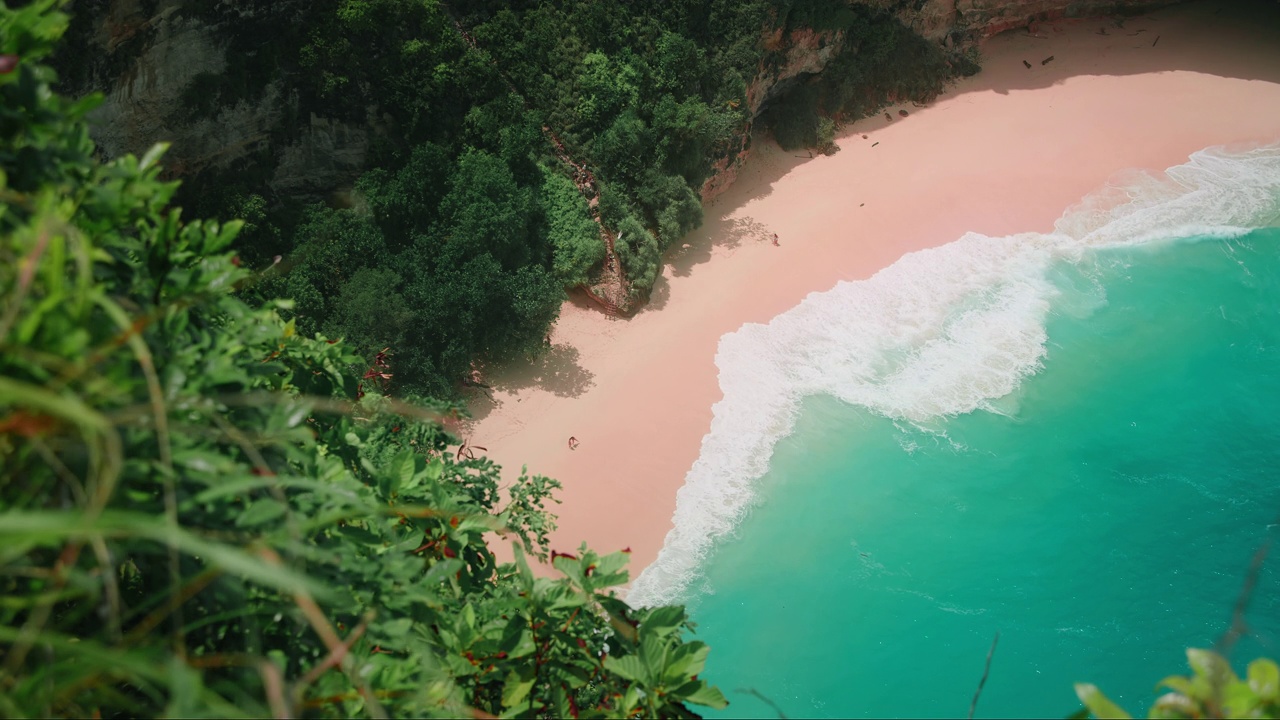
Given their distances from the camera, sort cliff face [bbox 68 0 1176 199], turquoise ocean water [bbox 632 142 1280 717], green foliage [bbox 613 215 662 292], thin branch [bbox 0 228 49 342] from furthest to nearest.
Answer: green foliage [bbox 613 215 662 292], cliff face [bbox 68 0 1176 199], turquoise ocean water [bbox 632 142 1280 717], thin branch [bbox 0 228 49 342]

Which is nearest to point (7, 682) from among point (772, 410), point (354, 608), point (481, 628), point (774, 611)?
point (354, 608)

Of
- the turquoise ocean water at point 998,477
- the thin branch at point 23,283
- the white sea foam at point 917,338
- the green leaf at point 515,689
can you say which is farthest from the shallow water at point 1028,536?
the thin branch at point 23,283

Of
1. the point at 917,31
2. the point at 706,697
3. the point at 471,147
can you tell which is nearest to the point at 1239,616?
the point at 706,697

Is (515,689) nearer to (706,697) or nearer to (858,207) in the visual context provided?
(706,697)

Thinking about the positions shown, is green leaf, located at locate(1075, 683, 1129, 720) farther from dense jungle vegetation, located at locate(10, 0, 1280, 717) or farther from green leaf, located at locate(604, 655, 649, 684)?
green leaf, located at locate(604, 655, 649, 684)

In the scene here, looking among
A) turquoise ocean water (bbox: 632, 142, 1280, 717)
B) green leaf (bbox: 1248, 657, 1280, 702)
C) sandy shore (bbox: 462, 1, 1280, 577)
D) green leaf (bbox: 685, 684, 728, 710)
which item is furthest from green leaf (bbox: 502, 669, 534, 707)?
sandy shore (bbox: 462, 1, 1280, 577)

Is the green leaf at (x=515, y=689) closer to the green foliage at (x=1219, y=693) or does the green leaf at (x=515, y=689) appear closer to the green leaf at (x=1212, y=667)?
the green foliage at (x=1219, y=693)
